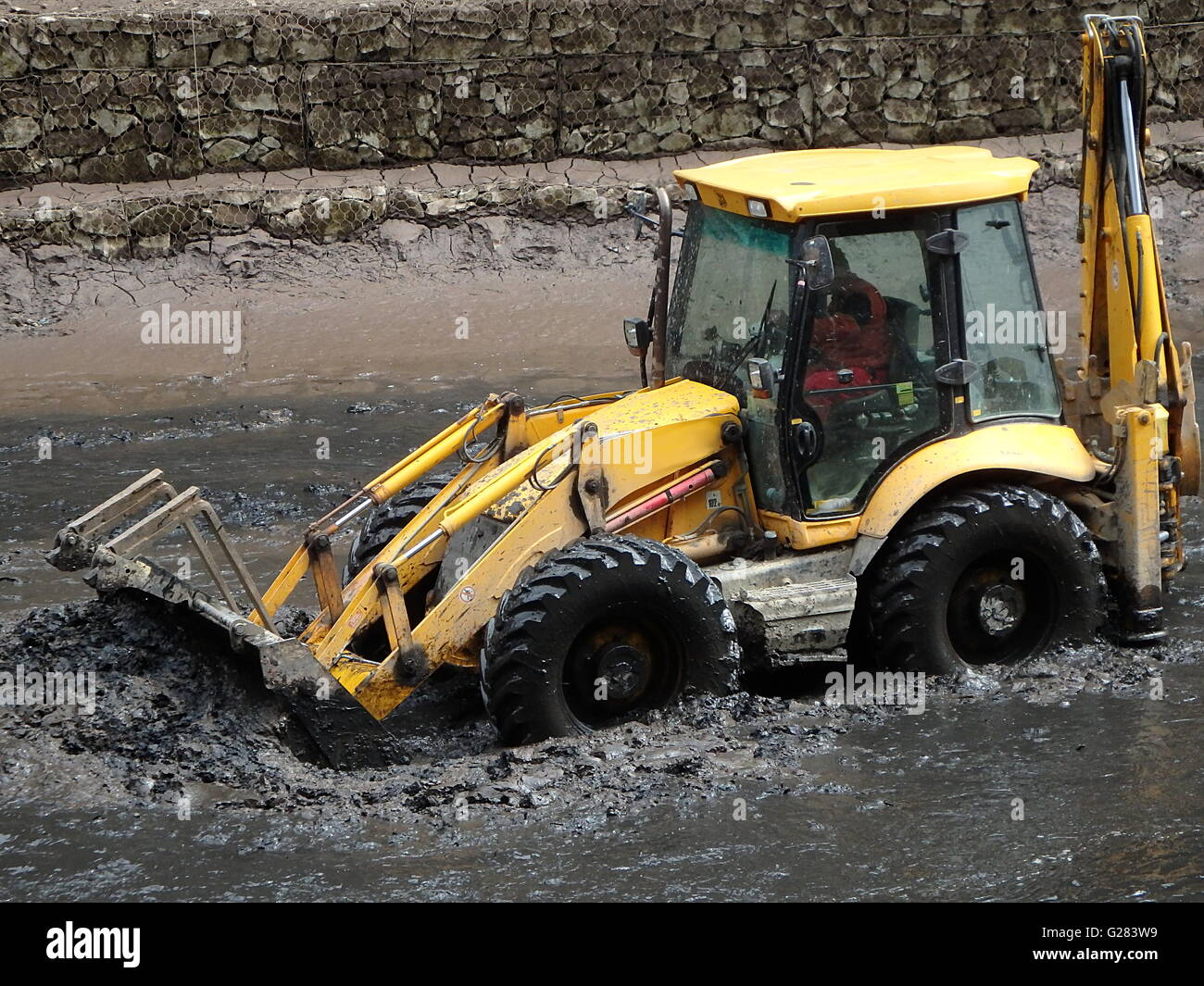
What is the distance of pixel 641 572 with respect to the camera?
20.1 feet

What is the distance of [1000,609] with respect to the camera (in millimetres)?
6906

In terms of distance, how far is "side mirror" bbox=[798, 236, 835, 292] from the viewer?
618 cm

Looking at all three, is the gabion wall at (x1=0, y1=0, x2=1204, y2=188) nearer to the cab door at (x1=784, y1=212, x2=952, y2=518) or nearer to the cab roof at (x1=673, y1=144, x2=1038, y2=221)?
the cab roof at (x1=673, y1=144, x2=1038, y2=221)

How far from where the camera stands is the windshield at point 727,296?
6.53 metres

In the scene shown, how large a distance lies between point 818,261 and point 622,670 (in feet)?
6.19

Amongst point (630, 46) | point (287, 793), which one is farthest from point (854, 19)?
point (287, 793)

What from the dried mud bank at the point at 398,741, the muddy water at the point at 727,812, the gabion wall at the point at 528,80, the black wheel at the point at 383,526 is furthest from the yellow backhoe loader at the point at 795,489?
the gabion wall at the point at 528,80

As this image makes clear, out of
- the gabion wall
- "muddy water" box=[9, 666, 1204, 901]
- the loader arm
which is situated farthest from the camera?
the gabion wall

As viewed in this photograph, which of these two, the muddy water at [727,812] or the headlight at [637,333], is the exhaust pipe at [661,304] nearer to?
the headlight at [637,333]

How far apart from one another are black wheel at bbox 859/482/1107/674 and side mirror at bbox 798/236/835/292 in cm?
122

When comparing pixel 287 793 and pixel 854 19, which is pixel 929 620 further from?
pixel 854 19

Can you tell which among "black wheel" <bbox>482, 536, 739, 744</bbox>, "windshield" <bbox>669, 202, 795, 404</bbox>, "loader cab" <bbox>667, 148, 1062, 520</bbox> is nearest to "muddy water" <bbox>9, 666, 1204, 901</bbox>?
"black wheel" <bbox>482, 536, 739, 744</bbox>

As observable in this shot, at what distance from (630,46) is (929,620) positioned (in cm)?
1013

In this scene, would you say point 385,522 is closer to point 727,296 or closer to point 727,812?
point 727,296
